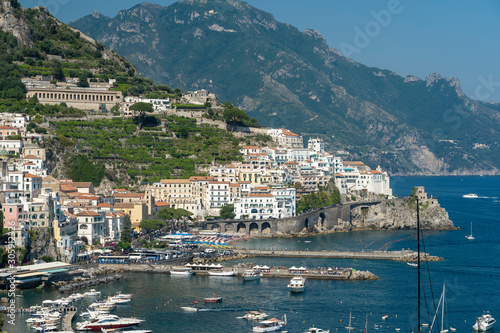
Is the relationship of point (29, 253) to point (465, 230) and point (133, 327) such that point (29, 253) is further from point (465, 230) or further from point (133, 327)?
point (465, 230)

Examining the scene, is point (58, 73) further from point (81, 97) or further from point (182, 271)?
point (182, 271)

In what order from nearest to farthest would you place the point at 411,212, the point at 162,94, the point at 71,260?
the point at 71,260 < the point at 411,212 < the point at 162,94

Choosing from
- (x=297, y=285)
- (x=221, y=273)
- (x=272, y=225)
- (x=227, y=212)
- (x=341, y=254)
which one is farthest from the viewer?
(x=227, y=212)

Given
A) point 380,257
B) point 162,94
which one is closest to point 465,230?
point 380,257

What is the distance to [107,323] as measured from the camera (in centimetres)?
5103

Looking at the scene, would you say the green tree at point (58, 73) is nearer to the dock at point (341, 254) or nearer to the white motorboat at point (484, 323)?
the dock at point (341, 254)

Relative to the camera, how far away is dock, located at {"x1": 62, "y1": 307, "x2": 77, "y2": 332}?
165ft

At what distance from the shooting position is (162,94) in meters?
129

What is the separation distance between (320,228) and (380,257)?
2362cm

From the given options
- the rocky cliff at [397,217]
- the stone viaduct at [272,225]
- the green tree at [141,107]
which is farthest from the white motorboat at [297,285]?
the green tree at [141,107]

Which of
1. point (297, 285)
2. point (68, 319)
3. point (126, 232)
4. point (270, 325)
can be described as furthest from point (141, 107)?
point (270, 325)

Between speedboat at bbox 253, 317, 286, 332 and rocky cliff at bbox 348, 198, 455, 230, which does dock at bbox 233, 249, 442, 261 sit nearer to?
rocky cliff at bbox 348, 198, 455, 230

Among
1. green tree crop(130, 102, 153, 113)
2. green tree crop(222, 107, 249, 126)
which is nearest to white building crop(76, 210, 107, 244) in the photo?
green tree crop(130, 102, 153, 113)

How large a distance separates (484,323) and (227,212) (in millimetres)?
50031
